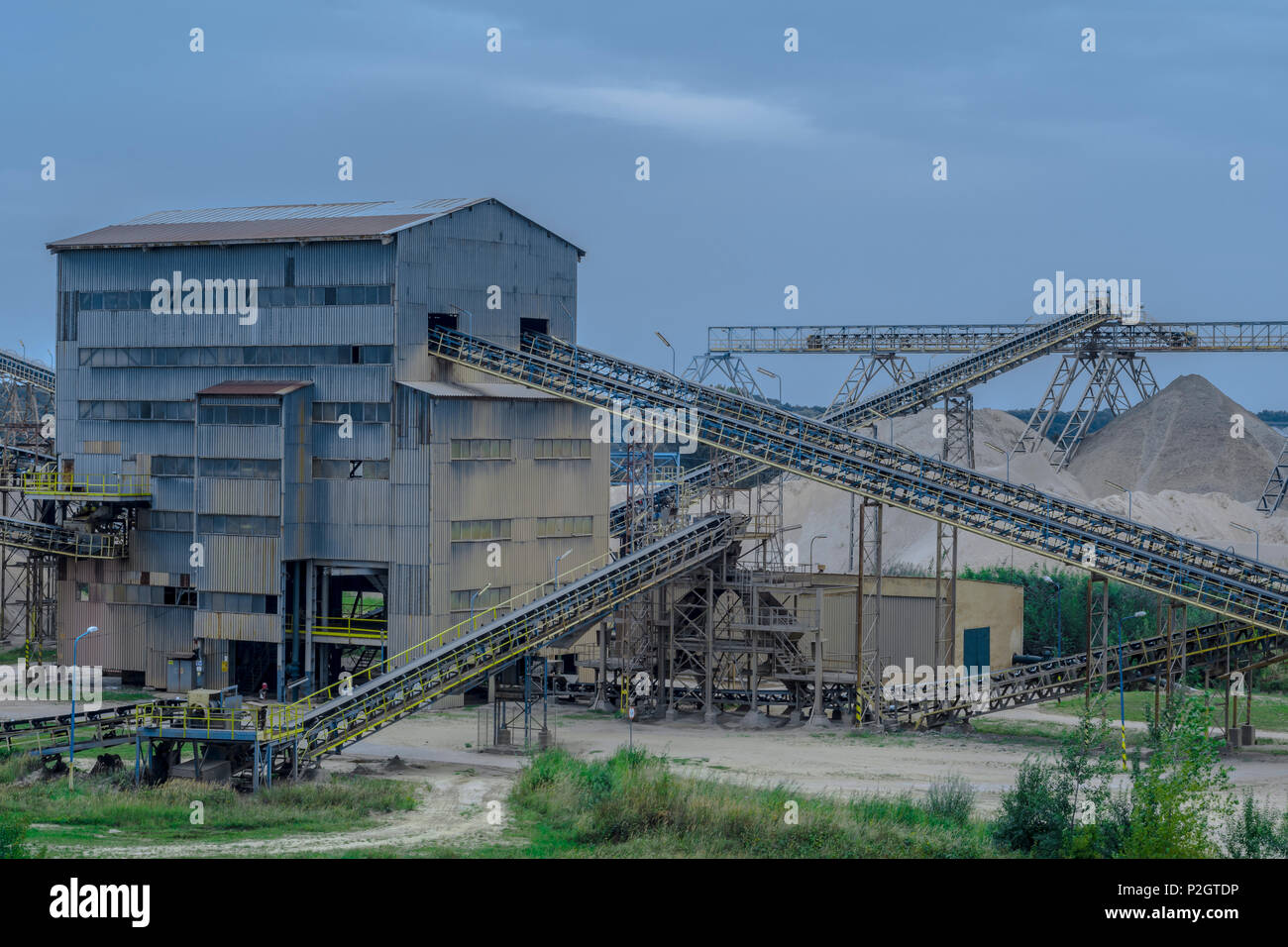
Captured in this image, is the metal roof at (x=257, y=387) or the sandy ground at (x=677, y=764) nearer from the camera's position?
the sandy ground at (x=677, y=764)

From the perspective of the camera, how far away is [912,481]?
56531mm

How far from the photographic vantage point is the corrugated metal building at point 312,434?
6012cm

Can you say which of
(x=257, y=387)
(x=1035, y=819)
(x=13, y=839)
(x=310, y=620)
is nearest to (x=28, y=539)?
(x=257, y=387)

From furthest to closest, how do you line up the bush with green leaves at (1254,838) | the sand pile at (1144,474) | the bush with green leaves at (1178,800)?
the sand pile at (1144,474) → the bush with green leaves at (1254,838) → the bush with green leaves at (1178,800)

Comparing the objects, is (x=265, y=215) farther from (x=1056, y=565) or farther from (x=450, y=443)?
(x=1056, y=565)

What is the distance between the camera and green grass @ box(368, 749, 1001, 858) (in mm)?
37844

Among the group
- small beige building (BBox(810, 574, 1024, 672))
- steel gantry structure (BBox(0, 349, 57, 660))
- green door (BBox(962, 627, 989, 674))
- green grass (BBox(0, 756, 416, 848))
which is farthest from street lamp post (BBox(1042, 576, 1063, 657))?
steel gantry structure (BBox(0, 349, 57, 660))

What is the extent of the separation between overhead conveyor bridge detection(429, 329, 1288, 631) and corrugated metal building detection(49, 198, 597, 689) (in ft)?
5.50

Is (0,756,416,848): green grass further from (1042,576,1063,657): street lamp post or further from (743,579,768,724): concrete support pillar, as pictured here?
(1042,576,1063,657): street lamp post

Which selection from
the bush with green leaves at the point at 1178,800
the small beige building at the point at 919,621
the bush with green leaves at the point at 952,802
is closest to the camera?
the bush with green leaves at the point at 1178,800

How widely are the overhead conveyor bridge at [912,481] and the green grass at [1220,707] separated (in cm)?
600

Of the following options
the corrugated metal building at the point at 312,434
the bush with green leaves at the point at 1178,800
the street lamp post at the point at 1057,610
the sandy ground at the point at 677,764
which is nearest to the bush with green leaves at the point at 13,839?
the sandy ground at the point at 677,764

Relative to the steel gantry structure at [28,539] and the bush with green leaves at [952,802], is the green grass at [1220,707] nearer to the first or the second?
the bush with green leaves at [952,802]
